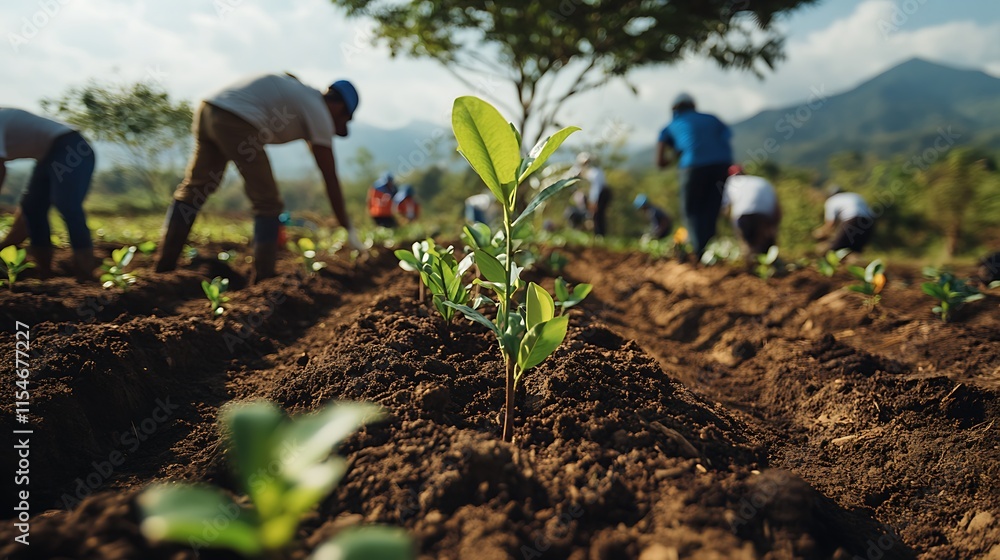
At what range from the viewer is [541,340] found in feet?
3.91

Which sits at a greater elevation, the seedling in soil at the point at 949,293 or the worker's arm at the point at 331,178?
the worker's arm at the point at 331,178

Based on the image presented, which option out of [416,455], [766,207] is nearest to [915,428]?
[416,455]

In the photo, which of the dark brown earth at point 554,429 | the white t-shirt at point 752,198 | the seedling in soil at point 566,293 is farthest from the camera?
the white t-shirt at point 752,198

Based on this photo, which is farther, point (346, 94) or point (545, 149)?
point (346, 94)

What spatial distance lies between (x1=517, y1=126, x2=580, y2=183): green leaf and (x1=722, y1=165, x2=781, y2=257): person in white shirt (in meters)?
4.85

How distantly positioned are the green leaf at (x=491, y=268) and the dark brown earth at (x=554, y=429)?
363 mm

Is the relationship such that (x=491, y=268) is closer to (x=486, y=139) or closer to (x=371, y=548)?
(x=486, y=139)

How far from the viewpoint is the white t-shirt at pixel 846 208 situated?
6.16m

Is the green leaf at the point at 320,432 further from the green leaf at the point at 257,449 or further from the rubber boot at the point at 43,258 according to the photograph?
the rubber boot at the point at 43,258

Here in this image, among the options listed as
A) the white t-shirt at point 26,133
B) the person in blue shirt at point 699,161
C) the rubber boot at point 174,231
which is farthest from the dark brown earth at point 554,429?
the person in blue shirt at point 699,161

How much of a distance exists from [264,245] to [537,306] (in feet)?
9.12

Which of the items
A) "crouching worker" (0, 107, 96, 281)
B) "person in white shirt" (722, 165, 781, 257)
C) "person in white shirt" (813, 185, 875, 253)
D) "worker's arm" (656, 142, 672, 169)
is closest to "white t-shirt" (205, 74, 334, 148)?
"crouching worker" (0, 107, 96, 281)

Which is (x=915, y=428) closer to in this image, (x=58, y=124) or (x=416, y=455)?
(x=416, y=455)

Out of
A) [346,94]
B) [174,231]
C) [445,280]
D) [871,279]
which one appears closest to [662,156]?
[871,279]
